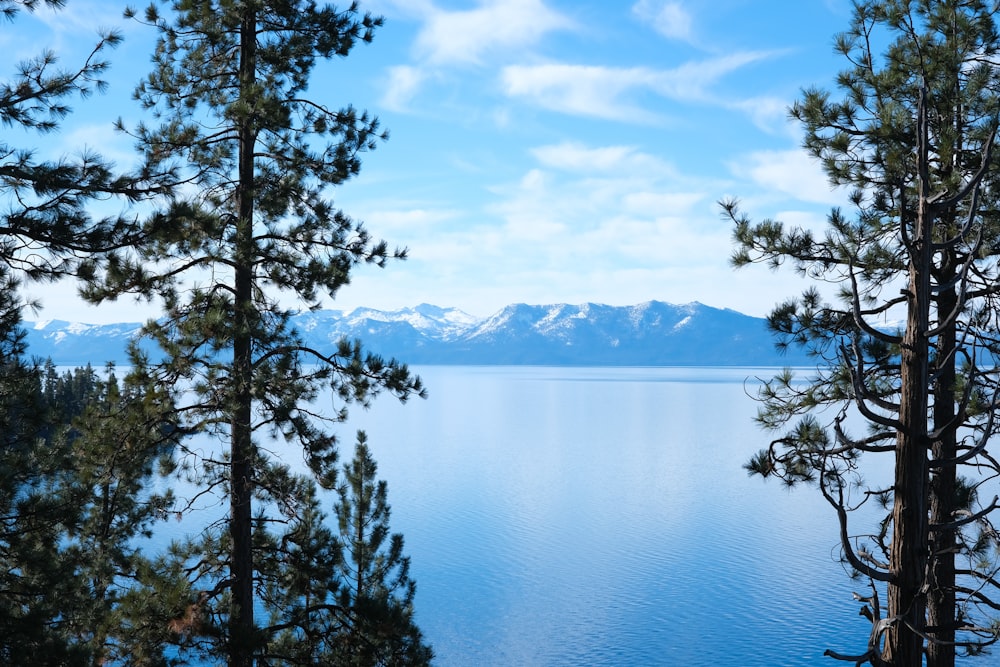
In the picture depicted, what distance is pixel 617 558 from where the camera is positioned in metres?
32.6

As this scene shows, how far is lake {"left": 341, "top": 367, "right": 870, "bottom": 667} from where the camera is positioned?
24344mm

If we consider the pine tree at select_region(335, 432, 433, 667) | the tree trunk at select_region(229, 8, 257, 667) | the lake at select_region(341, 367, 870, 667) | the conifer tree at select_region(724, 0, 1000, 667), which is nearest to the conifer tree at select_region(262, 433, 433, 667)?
the pine tree at select_region(335, 432, 433, 667)

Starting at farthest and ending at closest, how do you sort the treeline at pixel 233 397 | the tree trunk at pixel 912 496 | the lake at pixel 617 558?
1. the lake at pixel 617 558
2. the treeline at pixel 233 397
3. the tree trunk at pixel 912 496

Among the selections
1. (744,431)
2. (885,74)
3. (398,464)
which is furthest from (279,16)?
(744,431)

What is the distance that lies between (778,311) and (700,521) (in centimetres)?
2992

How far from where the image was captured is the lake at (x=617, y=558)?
24.3m

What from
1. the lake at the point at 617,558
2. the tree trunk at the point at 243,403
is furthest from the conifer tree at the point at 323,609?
the lake at the point at 617,558

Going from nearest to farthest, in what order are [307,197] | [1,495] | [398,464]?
[1,495]
[307,197]
[398,464]

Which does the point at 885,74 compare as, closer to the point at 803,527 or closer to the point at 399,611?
the point at 399,611

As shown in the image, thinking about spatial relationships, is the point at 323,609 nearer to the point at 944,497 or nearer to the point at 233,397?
the point at 233,397

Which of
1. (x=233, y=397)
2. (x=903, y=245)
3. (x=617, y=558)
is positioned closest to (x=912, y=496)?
(x=903, y=245)

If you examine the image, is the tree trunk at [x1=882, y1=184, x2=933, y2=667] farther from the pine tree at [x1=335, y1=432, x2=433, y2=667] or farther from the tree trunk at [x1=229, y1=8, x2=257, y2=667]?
the tree trunk at [x1=229, y1=8, x2=257, y2=667]

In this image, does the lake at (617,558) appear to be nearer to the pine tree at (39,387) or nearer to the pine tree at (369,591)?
the pine tree at (369,591)

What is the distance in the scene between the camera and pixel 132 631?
26.1 feet
